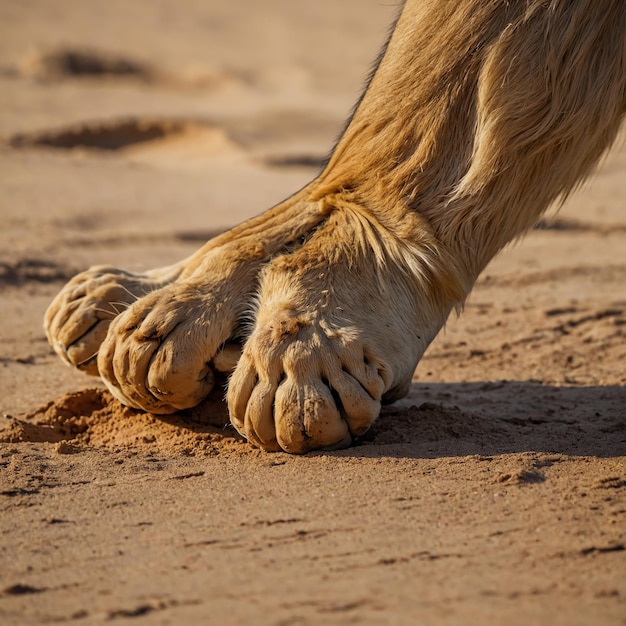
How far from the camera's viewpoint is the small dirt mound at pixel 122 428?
223 cm

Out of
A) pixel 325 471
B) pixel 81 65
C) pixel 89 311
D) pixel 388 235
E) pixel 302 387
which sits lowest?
pixel 325 471

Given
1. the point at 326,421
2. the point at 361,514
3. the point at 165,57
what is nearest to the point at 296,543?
the point at 361,514

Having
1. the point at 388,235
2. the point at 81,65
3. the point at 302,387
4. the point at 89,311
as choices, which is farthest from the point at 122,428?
the point at 81,65

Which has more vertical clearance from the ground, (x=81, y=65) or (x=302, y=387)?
(x=81, y=65)

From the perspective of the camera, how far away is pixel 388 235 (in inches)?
89.7

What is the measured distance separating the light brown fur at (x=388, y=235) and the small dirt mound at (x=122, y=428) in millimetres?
75

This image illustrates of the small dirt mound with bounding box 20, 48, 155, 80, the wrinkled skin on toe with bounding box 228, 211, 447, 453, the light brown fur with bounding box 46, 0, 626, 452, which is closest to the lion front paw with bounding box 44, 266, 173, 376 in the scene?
the light brown fur with bounding box 46, 0, 626, 452

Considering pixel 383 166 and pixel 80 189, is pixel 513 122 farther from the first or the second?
pixel 80 189

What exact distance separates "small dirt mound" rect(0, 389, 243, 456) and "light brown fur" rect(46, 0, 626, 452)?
7 cm

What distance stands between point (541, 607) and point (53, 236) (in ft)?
10.4

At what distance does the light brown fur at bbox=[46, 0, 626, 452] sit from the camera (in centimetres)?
208

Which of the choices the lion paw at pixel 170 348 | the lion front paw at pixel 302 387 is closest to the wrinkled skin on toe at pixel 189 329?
Answer: the lion paw at pixel 170 348

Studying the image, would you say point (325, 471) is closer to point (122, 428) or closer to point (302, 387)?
point (302, 387)

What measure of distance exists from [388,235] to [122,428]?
758mm
